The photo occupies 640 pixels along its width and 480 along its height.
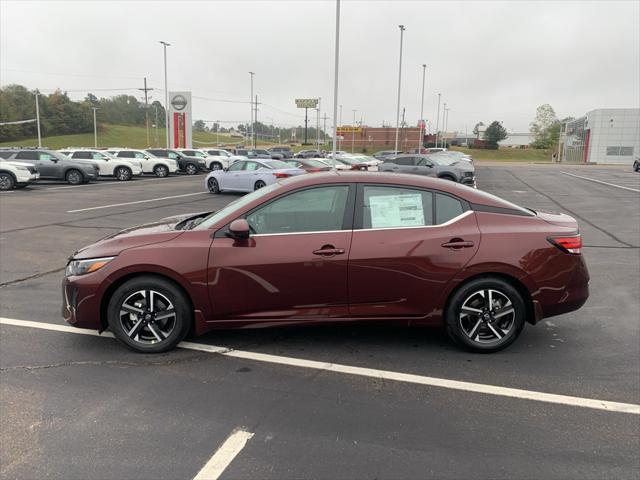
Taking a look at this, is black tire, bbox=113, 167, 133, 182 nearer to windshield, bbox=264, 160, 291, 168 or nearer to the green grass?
windshield, bbox=264, 160, 291, 168

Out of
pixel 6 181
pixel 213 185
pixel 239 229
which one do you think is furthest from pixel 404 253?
pixel 6 181

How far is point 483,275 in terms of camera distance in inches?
162

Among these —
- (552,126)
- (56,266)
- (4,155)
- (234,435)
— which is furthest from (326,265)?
(552,126)

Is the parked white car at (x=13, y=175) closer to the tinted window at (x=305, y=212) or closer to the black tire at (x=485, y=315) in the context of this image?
the tinted window at (x=305, y=212)

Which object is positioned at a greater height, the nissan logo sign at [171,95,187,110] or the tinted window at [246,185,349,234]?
the nissan logo sign at [171,95,187,110]

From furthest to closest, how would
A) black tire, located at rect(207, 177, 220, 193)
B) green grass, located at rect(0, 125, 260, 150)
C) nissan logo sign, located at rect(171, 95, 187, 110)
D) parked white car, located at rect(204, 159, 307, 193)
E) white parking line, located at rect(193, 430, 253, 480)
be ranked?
green grass, located at rect(0, 125, 260, 150)
nissan logo sign, located at rect(171, 95, 187, 110)
black tire, located at rect(207, 177, 220, 193)
parked white car, located at rect(204, 159, 307, 193)
white parking line, located at rect(193, 430, 253, 480)

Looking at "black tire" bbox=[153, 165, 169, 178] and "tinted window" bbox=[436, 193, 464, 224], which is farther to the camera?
"black tire" bbox=[153, 165, 169, 178]

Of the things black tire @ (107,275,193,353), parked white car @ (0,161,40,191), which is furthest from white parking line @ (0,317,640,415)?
parked white car @ (0,161,40,191)

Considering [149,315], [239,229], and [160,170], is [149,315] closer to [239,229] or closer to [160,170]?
[239,229]

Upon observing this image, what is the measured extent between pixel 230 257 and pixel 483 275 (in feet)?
6.90

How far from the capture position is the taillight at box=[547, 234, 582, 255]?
4.12 meters

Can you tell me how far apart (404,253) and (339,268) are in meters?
0.54

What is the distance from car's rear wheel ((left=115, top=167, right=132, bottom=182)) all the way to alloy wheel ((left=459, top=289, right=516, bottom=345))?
88.6 feet

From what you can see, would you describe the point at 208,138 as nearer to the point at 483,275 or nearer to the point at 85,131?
the point at 85,131
